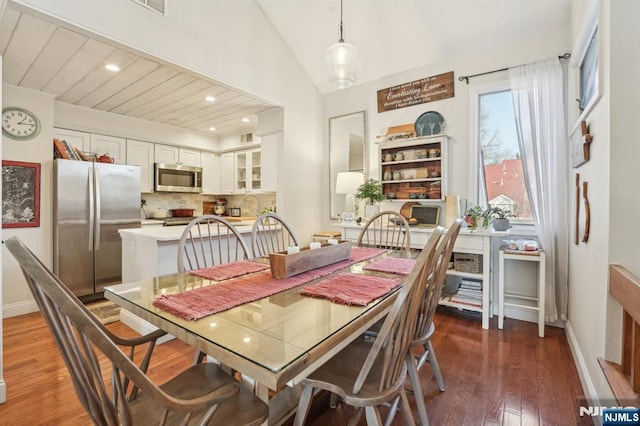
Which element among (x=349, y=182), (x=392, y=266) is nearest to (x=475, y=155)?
(x=349, y=182)

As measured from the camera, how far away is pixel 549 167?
106 inches

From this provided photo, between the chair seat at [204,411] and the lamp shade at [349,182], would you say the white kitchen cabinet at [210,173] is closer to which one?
the lamp shade at [349,182]

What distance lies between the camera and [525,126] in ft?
9.23

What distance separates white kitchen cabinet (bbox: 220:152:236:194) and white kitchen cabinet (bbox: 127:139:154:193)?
122 centimetres

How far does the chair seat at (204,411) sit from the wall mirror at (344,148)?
3.13 m

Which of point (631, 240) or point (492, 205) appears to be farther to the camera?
point (492, 205)

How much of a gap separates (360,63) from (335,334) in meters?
3.66

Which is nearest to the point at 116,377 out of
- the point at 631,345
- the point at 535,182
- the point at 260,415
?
the point at 260,415

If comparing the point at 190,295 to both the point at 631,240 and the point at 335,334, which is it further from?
the point at 631,240

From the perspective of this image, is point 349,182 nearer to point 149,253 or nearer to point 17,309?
point 149,253

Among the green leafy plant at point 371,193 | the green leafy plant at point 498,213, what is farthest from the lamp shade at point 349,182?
the green leafy plant at point 498,213

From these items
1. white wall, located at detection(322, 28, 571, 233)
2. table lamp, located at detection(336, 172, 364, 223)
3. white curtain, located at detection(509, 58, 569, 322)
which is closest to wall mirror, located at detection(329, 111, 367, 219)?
white wall, located at detection(322, 28, 571, 233)

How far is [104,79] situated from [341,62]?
2.46 meters

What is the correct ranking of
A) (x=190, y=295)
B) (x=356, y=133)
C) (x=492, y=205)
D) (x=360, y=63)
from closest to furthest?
(x=190, y=295), (x=492, y=205), (x=360, y=63), (x=356, y=133)
